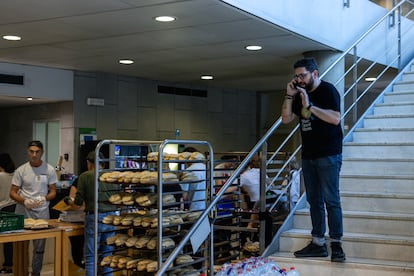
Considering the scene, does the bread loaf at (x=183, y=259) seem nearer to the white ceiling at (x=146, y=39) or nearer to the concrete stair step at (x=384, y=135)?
the white ceiling at (x=146, y=39)

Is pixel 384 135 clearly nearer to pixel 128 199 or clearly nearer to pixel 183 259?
pixel 183 259

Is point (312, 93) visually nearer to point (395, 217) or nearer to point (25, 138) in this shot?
point (395, 217)

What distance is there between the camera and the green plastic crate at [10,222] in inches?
198

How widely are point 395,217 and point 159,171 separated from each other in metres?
1.93

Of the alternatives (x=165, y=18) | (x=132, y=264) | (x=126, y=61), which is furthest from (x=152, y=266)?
(x=126, y=61)

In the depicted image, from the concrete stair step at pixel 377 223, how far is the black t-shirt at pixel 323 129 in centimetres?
79

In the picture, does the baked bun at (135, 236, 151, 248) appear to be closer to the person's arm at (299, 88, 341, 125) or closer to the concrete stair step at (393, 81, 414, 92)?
the person's arm at (299, 88, 341, 125)

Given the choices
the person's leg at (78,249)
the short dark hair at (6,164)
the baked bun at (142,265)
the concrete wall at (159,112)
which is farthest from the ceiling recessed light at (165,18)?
the concrete wall at (159,112)


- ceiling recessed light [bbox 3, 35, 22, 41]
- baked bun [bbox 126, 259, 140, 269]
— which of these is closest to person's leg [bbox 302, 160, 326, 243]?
baked bun [bbox 126, 259, 140, 269]

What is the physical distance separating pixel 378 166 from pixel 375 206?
2.33 feet

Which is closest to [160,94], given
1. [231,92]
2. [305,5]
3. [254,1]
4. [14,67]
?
[231,92]

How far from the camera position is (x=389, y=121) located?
21.1 ft

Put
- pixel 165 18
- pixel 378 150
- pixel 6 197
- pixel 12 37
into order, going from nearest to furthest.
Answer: pixel 378 150 → pixel 165 18 → pixel 12 37 → pixel 6 197

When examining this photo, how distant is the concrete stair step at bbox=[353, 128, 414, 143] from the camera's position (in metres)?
6.04
